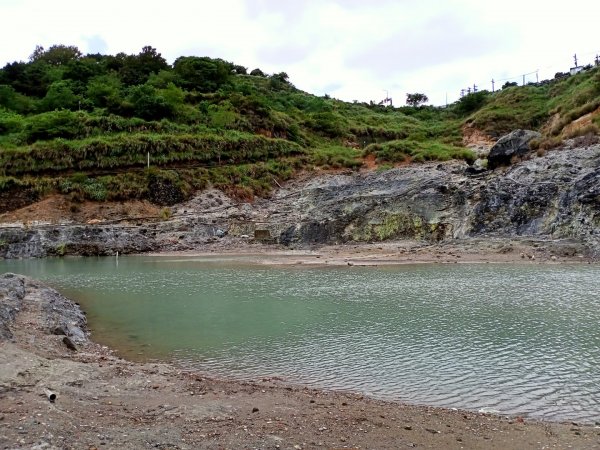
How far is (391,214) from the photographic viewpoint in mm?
42344

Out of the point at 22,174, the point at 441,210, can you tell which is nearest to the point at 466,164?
the point at 441,210

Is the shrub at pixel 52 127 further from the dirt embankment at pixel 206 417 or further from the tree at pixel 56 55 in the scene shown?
the dirt embankment at pixel 206 417

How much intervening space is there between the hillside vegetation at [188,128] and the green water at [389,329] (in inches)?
982

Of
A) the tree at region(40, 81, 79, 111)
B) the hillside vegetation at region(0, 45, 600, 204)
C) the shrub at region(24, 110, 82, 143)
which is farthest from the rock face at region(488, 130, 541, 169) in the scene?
the tree at region(40, 81, 79, 111)

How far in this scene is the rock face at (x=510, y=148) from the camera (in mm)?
43500

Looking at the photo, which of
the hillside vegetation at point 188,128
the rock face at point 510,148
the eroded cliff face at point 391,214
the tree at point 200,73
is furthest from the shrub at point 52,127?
the rock face at point 510,148

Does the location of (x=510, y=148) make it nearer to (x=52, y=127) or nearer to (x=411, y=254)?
(x=411, y=254)

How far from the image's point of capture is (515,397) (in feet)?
33.7

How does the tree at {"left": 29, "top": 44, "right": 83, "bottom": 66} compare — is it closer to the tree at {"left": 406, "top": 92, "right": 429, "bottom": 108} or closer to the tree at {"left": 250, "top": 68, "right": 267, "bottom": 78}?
the tree at {"left": 250, "top": 68, "right": 267, "bottom": 78}

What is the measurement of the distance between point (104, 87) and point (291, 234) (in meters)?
38.0

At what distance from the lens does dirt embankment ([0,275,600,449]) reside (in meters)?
7.38

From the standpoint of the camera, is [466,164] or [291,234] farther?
[466,164]

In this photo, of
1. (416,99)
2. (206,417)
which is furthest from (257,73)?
(206,417)

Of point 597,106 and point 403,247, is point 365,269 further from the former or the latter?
point 597,106
